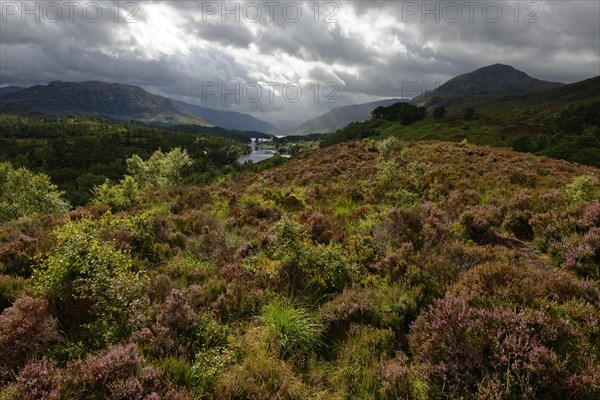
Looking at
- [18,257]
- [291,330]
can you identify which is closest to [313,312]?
[291,330]

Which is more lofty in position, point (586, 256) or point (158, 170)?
point (586, 256)

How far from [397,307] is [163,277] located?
476cm

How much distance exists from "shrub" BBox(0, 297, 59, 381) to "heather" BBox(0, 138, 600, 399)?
25mm

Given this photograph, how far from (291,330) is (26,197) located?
188ft

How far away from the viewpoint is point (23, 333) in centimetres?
446

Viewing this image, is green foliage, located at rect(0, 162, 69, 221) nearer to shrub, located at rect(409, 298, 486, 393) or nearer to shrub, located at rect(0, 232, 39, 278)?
shrub, located at rect(0, 232, 39, 278)

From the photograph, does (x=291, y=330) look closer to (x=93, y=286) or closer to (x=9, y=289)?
(x=93, y=286)

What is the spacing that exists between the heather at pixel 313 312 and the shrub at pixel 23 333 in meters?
0.02

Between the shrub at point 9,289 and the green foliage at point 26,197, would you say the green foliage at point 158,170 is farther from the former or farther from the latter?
the shrub at point 9,289

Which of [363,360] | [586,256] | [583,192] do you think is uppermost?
[583,192]

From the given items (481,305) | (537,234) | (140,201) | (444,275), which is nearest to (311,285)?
(444,275)

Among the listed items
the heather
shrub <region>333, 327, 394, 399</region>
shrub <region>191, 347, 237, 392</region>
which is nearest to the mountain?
the heather

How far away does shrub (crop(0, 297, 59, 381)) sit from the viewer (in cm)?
417

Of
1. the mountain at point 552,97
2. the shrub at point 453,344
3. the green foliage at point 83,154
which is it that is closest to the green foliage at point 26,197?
the green foliage at point 83,154
